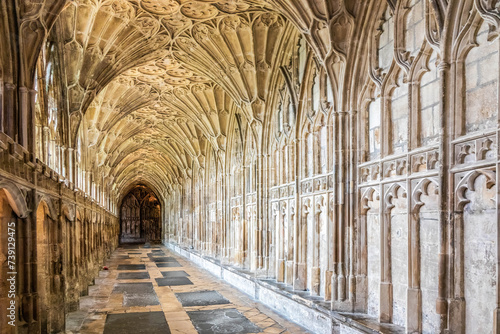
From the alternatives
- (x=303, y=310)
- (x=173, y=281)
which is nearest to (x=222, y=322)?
(x=303, y=310)

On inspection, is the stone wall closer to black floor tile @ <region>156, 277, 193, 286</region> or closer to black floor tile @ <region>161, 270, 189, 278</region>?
black floor tile @ <region>156, 277, 193, 286</region>

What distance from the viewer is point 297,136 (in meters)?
11.5

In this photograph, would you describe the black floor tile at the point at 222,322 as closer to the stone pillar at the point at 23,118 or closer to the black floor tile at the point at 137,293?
the black floor tile at the point at 137,293

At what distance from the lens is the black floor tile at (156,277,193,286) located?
1606cm

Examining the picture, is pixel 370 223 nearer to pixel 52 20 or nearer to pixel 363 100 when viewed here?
pixel 363 100

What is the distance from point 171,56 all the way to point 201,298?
7753mm

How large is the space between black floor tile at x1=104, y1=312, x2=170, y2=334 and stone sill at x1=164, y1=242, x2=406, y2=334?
276cm

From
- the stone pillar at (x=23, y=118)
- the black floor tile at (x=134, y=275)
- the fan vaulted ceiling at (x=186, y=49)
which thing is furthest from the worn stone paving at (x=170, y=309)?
the fan vaulted ceiling at (x=186, y=49)

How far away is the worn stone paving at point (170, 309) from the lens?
31.0 ft

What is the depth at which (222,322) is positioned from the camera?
9.95m

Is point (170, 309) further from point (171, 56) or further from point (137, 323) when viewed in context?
point (171, 56)

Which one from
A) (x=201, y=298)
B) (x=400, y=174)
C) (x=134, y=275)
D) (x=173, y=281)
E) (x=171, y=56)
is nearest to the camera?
(x=400, y=174)

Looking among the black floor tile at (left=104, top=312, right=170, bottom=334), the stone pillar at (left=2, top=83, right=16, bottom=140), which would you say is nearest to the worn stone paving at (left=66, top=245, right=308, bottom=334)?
the black floor tile at (left=104, top=312, right=170, bottom=334)

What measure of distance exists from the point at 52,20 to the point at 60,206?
4.12 meters
